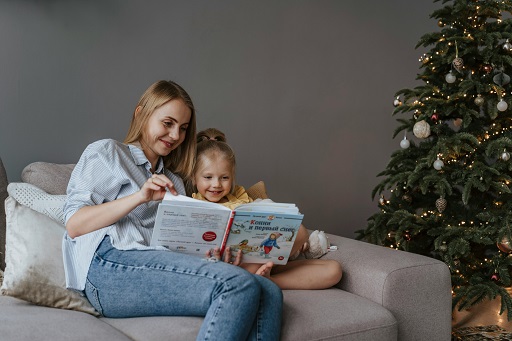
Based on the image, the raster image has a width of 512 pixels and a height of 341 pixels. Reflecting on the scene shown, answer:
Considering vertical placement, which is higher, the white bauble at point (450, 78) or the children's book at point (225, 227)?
the white bauble at point (450, 78)

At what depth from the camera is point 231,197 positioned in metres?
2.23

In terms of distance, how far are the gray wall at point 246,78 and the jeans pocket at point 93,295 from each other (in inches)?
45.7

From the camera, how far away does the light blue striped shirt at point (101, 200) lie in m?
1.76

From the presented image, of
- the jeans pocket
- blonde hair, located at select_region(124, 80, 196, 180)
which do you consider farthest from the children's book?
blonde hair, located at select_region(124, 80, 196, 180)

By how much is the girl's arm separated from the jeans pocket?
0.16 meters

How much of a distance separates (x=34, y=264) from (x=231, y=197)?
2.57ft

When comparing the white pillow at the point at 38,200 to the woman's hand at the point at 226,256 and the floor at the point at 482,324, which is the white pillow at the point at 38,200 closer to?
the woman's hand at the point at 226,256

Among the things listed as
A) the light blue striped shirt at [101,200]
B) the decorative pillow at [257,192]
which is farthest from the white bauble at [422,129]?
the light blue striped shirt at [101,200]

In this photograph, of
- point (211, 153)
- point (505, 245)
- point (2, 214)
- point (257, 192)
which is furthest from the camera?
point (505, 245)

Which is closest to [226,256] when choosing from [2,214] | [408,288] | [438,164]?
[408,288]

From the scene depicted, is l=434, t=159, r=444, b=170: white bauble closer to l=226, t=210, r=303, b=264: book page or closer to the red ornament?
the red ornament

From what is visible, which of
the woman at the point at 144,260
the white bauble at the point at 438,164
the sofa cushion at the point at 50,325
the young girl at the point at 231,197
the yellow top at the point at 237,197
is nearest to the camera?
the sofa cushion at the point at 50,325

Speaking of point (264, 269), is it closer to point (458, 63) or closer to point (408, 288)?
point (408, 288)

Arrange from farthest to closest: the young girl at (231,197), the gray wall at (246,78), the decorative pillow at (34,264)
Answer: the gray wall at (246,78)
the young girl at (231,197)
the decorative pillow at (34,264)
